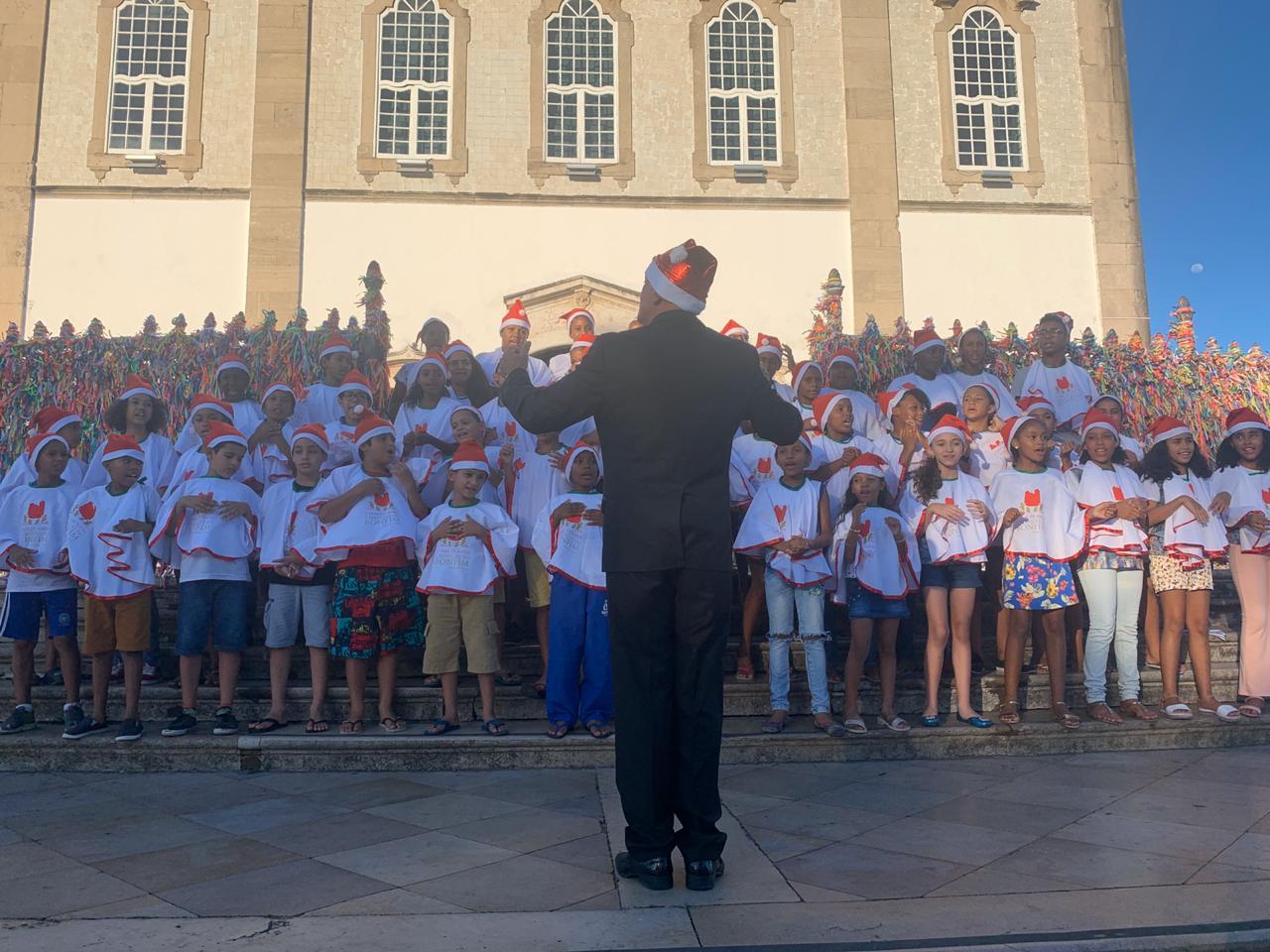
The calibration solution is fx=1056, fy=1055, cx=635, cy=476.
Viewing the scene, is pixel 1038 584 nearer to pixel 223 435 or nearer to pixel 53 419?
pixel 223 435

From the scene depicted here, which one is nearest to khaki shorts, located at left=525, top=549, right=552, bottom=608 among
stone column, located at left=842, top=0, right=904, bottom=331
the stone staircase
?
the stone staircase

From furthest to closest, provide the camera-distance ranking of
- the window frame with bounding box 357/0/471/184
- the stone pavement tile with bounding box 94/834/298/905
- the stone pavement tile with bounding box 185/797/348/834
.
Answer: the window frame with bounding box 357/0/471/184, the stone pavement tile with bounding box 185/797/348/834, the stone pavement tile with bounding box 94/834/298/905

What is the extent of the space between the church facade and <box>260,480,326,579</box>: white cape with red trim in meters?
9.88

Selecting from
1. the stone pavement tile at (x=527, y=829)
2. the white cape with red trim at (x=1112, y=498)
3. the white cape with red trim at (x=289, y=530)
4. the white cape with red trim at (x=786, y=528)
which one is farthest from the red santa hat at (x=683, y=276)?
Answer: the white cape with red trim at (x=1112, y=498)

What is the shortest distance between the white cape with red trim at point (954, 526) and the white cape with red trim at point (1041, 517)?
140mm

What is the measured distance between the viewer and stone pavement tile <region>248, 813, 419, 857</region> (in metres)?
4.35

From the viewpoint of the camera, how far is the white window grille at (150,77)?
16.7m

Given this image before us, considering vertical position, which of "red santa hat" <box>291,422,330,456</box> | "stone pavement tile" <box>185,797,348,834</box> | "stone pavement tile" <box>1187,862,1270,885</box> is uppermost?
"red santa hat" <box>291,422,330,456</box>

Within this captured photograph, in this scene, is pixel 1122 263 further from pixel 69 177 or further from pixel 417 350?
pixel 69 177


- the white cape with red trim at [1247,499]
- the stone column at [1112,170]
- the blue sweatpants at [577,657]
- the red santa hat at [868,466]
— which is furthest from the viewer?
the stone column at [1112,170]

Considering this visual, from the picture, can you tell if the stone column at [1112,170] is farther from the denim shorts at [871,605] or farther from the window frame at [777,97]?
the denim shorts at [871,605]

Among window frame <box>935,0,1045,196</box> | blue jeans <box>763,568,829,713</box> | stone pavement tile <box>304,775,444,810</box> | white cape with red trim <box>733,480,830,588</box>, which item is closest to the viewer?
stone pavement tile <box>304,775,444,810</box>

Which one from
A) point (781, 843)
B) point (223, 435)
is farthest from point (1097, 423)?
point (223, 435)

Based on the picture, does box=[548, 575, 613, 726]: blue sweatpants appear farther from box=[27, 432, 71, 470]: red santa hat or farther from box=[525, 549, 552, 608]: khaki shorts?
box=[27, 432, 71, 470]: red santa hat
